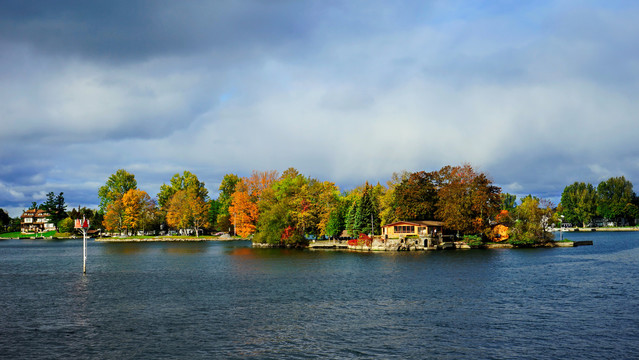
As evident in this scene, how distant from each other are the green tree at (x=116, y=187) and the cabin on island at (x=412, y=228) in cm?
11468

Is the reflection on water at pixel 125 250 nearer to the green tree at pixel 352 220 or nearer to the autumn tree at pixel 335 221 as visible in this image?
the autumn tree at pixel 335 221

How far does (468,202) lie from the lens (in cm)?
10731

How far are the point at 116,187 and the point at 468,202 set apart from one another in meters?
135

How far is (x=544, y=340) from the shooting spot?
92.6 feet

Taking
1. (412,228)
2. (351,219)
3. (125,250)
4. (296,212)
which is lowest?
(125,250)

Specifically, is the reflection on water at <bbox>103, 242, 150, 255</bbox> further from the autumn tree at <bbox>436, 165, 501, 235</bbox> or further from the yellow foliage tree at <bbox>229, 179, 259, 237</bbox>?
the autumn tree at <bbox>436, 165, 501, 235</bbox>

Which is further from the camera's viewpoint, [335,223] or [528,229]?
[335,223]

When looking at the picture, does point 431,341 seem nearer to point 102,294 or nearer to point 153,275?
point 102,294

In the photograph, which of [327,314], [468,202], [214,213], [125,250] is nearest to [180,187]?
[214,213]

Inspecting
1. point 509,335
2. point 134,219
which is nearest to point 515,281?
point 509,335

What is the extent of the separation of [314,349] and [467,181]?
306 ft

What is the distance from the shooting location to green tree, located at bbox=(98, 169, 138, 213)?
179m

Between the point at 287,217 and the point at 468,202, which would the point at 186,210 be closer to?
the point at 287,217

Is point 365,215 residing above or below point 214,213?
below
